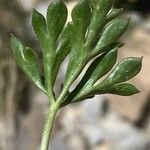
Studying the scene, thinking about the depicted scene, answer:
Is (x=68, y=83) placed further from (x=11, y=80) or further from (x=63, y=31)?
(x=11, y=80)

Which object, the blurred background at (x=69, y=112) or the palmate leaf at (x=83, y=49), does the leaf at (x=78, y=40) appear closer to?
the palmate leaf at (x=83, y=49)

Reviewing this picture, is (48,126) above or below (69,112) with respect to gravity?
above

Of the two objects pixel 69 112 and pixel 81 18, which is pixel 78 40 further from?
pixel 69 112

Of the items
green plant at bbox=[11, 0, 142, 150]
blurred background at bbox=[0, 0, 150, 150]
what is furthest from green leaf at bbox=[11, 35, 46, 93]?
blurred background at bbox=[0, 0, 150, 150]

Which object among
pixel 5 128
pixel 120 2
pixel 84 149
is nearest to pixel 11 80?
pixel 5 128

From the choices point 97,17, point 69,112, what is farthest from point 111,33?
point 69,112

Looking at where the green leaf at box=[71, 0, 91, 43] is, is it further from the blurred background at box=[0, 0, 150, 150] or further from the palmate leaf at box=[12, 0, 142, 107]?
the blurred background at box=[0, 0, 150, 150]
